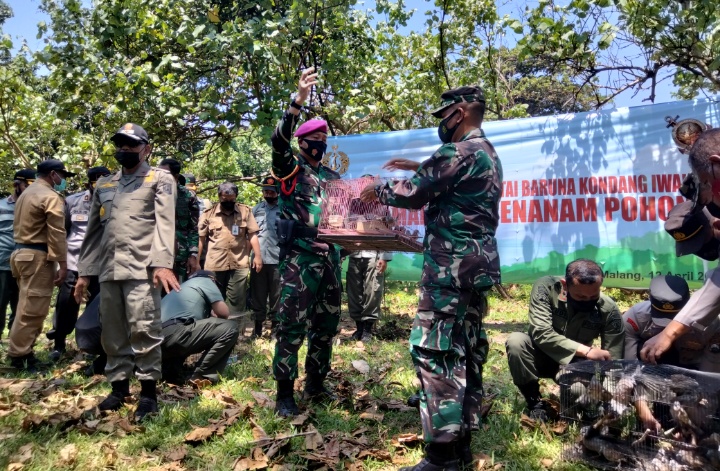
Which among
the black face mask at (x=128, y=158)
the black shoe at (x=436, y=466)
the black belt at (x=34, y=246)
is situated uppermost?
the black face mask at (x=128, y=158)

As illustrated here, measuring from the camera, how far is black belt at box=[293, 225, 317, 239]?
358 cm

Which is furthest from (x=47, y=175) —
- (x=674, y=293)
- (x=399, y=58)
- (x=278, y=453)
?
(x=399, y=58)

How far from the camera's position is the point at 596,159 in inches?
243

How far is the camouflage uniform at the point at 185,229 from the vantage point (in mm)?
6109

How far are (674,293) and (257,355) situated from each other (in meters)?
3.62

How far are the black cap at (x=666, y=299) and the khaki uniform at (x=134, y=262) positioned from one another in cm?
311

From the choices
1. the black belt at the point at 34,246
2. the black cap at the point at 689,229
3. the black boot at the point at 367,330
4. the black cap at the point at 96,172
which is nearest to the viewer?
the black cap at the point at 689,229

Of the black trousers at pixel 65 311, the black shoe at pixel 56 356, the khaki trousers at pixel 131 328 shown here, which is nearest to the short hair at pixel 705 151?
the khaki trousers at pixel 131 328

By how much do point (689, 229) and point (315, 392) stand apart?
264cm

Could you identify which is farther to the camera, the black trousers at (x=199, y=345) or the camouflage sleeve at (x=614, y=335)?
the black trousers at (x=199, y=345)

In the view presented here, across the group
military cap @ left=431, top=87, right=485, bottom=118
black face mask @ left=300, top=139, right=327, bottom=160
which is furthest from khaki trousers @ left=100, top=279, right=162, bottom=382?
military cap @ left=431, top=87, right=485, bottom=118

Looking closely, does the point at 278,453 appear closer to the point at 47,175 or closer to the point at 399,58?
the point at 47,175

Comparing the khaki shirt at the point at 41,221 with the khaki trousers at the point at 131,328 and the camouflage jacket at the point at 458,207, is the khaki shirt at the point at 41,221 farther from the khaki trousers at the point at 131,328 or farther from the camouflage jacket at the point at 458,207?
the camouflage jacket at the point at 458,207

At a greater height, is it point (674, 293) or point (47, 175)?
point (47, 175)
